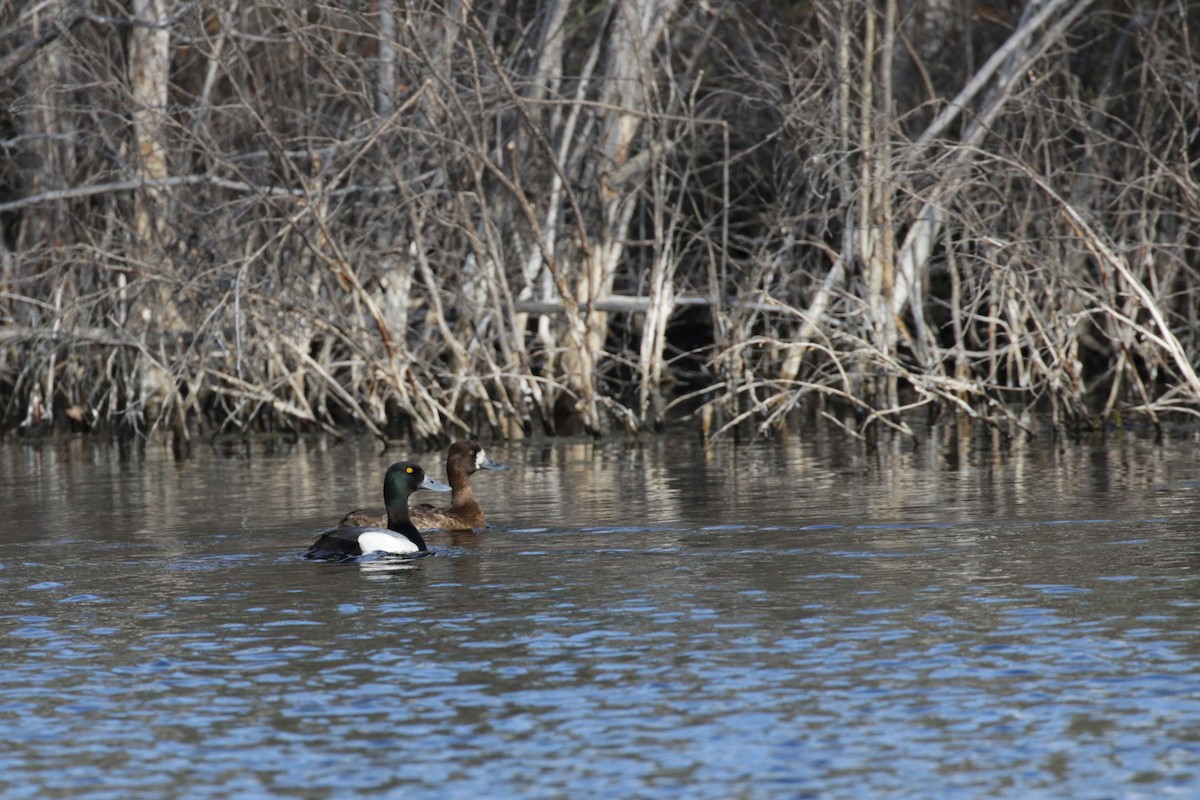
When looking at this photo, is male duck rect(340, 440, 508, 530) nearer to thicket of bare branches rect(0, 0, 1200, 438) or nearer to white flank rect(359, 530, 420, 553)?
white flank rect(359, 530, 420, 553)

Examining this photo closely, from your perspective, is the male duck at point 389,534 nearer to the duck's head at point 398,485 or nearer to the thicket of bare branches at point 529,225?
the duck's head at point 398,485

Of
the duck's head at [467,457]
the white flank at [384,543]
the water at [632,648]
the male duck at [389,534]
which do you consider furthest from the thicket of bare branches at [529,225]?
the white flank at [384,543]

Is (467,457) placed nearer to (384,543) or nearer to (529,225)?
(384,543)

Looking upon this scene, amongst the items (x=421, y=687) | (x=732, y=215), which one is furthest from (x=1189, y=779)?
(x=732, y=215)

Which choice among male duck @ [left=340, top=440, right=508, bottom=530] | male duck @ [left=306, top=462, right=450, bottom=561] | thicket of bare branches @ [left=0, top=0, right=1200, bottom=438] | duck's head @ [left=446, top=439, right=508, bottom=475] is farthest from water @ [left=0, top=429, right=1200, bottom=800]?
thicket of bare branches @ [left=0, top=0, right=1200, bottom=438]

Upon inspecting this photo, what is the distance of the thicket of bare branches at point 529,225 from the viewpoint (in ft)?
60.6

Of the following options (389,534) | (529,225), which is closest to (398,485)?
(389,534)

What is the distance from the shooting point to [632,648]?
8.70 meters

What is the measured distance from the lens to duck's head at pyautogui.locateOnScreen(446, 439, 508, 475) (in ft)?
46.3

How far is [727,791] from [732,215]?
21698 millimetres

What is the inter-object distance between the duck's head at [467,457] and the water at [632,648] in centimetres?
59

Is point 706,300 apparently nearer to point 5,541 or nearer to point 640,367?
point 640,367

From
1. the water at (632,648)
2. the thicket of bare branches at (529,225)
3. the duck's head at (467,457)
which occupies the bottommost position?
the water at (632,648)

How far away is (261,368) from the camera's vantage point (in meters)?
20.6
